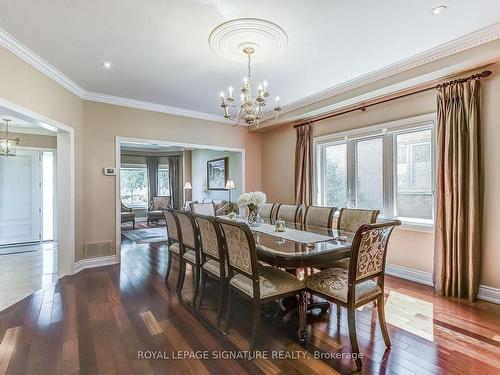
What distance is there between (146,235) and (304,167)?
177 inches

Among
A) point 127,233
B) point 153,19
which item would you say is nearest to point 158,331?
point 153,19

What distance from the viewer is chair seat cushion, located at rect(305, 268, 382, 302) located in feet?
6.48

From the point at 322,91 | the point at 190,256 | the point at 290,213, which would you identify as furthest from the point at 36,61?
the point at 322,91

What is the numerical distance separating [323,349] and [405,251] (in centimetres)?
230

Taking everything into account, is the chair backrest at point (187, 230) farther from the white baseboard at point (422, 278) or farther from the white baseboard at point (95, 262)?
the white baseboard at point (422, 278)

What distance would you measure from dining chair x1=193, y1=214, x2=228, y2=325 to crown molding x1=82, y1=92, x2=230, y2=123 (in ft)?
9.45

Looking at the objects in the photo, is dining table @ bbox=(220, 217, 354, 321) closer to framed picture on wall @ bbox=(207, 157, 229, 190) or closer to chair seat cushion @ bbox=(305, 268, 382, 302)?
chair seat cushion @ bbox=(305, 268, 382, 302)

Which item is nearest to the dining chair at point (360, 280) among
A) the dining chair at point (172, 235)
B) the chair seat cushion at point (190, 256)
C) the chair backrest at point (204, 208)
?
the chair seat cushion at point (190, 256)

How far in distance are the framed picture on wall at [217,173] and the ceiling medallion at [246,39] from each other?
184 inches

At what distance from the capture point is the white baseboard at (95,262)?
3.99m

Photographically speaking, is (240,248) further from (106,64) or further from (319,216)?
(106,64)

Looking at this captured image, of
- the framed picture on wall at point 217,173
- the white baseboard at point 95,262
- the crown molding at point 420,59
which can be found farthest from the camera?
the framed picture on wall at point 217,173

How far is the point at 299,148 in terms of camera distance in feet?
16.7

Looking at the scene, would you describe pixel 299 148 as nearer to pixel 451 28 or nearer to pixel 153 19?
pixel 451 28
